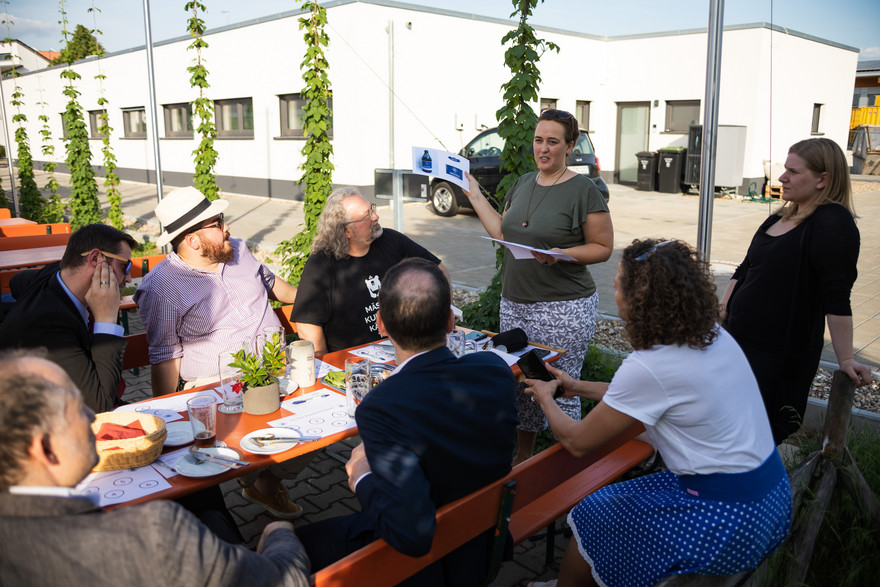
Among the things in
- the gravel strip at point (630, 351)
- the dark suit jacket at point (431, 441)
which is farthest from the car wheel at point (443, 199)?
the dark suit jacket at point (431, 441)

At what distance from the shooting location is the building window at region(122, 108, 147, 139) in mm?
22188

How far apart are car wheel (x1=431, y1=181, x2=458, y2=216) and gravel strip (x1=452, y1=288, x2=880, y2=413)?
6.58 m

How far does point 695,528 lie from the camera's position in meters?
2.04

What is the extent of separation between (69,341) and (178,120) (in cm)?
1965

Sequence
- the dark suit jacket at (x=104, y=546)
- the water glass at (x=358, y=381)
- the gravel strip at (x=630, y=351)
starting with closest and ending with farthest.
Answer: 1. the dark suit jacket at (x=104, y=546)
2. the water glass at (x=358, y=381)
3. the gravel strip at (x=630, y=351)

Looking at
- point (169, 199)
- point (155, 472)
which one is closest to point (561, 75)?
point (169, 199)

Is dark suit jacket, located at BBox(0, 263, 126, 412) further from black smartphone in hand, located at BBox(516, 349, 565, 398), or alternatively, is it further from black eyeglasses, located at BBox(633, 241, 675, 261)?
black eyeglasses, located at BBox(633, 241, 675, 261)

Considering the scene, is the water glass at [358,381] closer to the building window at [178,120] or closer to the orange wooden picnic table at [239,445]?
the orange wooden picnic table at [239,445]

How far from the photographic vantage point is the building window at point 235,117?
18.2 m

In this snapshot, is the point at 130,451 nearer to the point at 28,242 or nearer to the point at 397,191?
the point at 397,191

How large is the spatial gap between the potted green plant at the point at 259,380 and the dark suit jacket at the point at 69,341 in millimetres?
538

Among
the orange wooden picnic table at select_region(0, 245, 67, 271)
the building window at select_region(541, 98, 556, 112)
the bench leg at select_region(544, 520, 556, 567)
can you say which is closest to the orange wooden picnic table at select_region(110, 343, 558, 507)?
the bench leg at select_region(544, 520, 556, 567)

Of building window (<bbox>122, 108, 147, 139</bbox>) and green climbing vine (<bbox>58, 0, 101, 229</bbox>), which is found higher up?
building window (<bbox>122, 108, 147, 139</bbox>)

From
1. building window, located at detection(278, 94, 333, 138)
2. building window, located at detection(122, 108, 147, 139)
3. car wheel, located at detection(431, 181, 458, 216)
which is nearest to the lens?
car wheel, located at detection(431, 181, 458, 216)
